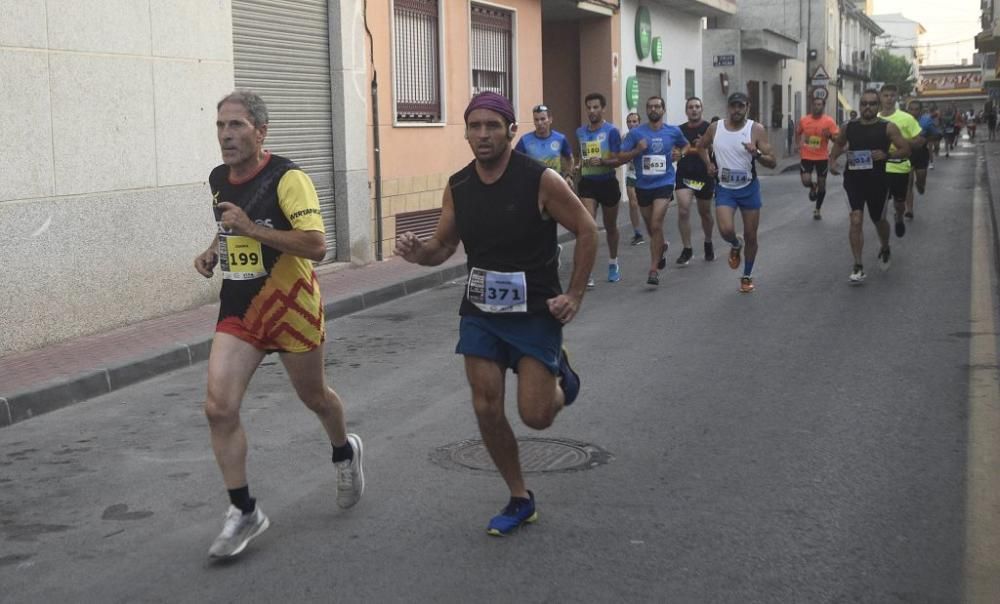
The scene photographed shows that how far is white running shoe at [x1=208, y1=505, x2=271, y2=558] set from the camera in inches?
183

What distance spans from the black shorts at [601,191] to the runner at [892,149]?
263 centimetres

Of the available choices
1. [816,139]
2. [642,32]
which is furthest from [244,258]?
[642,32]

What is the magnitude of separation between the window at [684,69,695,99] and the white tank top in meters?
19.4

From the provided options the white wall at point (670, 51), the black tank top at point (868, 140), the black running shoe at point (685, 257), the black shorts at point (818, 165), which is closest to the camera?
the black tank top at point (868, 140)

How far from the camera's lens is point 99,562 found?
4738 millimetres

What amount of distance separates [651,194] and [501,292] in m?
8.81

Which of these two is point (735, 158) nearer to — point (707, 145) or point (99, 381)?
point (707, 145)

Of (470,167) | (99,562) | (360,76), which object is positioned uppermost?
(360,76)

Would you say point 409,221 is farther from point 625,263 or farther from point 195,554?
point 195,554

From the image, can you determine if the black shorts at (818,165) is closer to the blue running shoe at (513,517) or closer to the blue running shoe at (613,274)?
the blue running shoe at (613,274)

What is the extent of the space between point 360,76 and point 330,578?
11.3 m

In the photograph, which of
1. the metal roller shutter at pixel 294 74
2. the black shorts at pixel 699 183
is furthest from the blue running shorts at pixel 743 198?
the metal roller shutter at pixel 294 74

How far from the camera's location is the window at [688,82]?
30953mm

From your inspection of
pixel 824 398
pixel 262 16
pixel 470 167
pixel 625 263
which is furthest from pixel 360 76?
pixel 470 167
